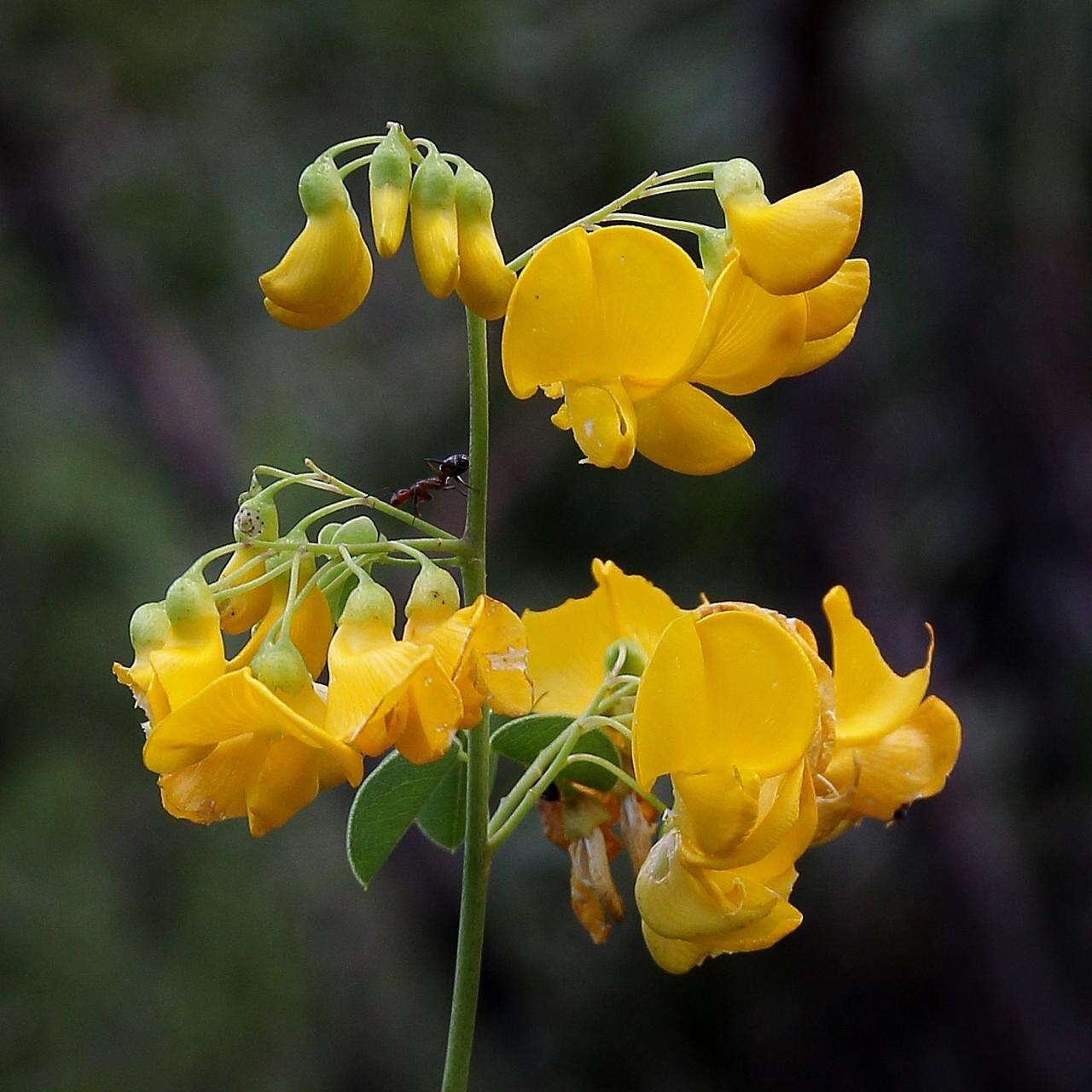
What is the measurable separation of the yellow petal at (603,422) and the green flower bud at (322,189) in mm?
231

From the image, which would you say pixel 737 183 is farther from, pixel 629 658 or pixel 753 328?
pixel 629 658

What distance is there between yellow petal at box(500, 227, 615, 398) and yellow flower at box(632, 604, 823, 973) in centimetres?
22

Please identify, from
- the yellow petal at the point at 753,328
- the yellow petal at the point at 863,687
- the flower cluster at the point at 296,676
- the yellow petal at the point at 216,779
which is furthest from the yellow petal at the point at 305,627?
the yellow petal at the point at 863,687

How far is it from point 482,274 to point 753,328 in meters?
0.21

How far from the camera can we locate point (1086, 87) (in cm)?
333

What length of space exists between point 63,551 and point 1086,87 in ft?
8.94

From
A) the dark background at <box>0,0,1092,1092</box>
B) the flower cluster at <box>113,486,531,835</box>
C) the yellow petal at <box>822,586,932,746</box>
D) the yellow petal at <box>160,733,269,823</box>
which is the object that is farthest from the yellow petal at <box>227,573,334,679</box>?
the dark background at <box>0,0,1092,1092</box>

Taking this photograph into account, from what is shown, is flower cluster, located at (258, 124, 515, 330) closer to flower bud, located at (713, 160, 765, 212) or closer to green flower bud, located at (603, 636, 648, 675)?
flower bud, located at (713, 160, 765, 212)

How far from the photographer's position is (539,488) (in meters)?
3.86

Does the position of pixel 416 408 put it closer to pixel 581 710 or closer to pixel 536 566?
pixel 536 566

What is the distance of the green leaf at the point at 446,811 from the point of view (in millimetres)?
1411

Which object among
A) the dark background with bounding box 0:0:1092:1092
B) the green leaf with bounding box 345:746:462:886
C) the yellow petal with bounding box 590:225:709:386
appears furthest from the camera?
the dark background with bounding box 0:0:1092:1092

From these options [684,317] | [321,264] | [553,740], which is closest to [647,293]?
[684,317]

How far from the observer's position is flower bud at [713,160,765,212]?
1153 mm
